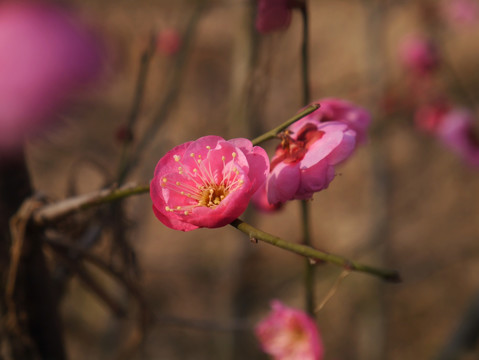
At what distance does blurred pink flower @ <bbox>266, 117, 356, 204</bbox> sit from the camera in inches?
16.4

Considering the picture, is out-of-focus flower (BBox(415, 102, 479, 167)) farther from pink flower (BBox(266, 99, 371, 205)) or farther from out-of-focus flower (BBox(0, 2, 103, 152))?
out-of-focus flower (BBox(0, 2, 103, 152))

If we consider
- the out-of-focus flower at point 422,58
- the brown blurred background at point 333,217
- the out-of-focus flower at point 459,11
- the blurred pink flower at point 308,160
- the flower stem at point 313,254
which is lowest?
the brown blurred background at point 333,217

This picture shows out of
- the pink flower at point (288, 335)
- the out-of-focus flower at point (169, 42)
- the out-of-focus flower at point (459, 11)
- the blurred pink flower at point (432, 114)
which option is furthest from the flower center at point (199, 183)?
the out-of-focus flower at point (459, 11)

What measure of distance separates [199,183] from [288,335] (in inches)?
13.3

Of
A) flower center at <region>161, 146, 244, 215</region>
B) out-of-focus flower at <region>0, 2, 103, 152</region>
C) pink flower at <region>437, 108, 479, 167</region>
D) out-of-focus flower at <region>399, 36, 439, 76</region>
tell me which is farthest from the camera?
out-of-focus flower at <region>399, 36, 439, 76</region>

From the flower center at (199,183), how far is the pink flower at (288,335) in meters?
0.25

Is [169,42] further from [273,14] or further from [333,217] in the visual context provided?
[333,217]

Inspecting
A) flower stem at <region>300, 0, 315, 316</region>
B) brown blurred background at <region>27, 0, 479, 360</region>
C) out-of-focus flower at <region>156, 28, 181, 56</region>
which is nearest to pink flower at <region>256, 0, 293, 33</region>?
flower stem at <region>300, 0, 315, 316</region>

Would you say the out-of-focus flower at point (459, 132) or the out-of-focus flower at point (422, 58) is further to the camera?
the out-of-focus flower at point (422, 58)

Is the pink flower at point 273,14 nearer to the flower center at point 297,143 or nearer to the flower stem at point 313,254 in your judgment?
the flower center at point 297,143

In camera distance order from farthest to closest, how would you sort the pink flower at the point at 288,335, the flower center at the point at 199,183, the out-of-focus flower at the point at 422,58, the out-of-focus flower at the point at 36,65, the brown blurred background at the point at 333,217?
the brown blurred background at the point at 333,217, the out-of-focus flower at the point at 422,58, the pink flower at the point at 288,335, the flower center at the point at 199,183, the out-of-focus flower at the point at 36,65

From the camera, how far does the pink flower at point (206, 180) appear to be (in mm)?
381

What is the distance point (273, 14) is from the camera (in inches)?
20.5

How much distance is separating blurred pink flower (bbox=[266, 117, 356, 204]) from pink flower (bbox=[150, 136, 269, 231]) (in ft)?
0.07
